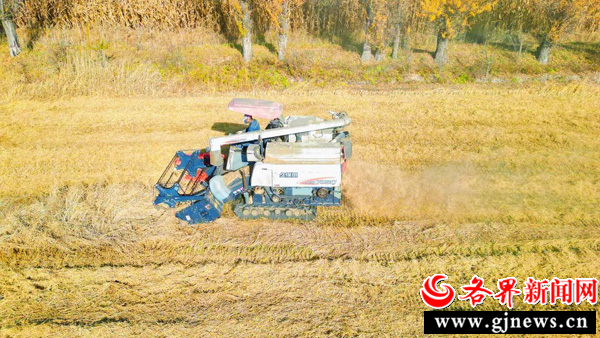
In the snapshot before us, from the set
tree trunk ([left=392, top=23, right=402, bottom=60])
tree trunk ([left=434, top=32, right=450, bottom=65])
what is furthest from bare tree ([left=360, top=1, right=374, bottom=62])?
tree trunk ([left=434, top=32, right=450, bottom=65])

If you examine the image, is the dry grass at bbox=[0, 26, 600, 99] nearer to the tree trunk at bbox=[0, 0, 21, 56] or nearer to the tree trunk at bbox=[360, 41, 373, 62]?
the tree trunk at bbox=[360, 41, 373, 62]

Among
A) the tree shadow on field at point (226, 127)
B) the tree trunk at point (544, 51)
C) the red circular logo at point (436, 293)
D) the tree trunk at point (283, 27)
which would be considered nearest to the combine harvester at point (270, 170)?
the red circular logo at point (436, 293)

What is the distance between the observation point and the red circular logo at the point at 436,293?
6230 mm

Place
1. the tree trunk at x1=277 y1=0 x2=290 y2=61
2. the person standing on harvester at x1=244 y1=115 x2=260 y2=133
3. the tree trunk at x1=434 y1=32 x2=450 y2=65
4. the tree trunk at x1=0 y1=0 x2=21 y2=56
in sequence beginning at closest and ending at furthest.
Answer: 1. the person standing on harvester at x1=244 y1=115 x2=260 y2=133
2. the tree trunk at x1=0 y1=0 x2=21 y2=56
3. the tree trunk at x1=277 y1=0 x2=290 y2=61
4. the tree trunk at x1=434 y1=32 x2=450 y2=65

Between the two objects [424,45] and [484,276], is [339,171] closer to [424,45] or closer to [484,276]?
[484,276]

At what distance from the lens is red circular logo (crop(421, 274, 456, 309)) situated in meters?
6.23

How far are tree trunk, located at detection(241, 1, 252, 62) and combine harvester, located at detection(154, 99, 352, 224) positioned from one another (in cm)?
821

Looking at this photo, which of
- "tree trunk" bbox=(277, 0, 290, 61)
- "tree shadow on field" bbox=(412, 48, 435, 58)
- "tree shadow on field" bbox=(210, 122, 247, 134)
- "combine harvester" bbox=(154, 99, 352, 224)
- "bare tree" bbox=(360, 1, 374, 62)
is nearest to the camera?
"combine harvester" bbox=(154, 99, 352, 224)

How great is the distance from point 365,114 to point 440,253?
654 centimetres

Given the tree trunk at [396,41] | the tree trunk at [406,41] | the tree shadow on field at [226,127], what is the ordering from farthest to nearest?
the tree trunk at [406,41] → the tree trunk at [396,41] → the tree shadow on field at [226,127]

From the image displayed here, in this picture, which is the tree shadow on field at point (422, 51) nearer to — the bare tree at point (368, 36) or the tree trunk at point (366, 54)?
the bare tree at point (368, 36)

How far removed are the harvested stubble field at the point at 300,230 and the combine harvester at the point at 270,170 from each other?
1.20 feet

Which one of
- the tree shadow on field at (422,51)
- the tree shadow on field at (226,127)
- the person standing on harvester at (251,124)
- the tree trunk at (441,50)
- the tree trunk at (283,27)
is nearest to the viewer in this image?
the person standing on harvester at (251,124)

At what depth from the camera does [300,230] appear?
312 inches
